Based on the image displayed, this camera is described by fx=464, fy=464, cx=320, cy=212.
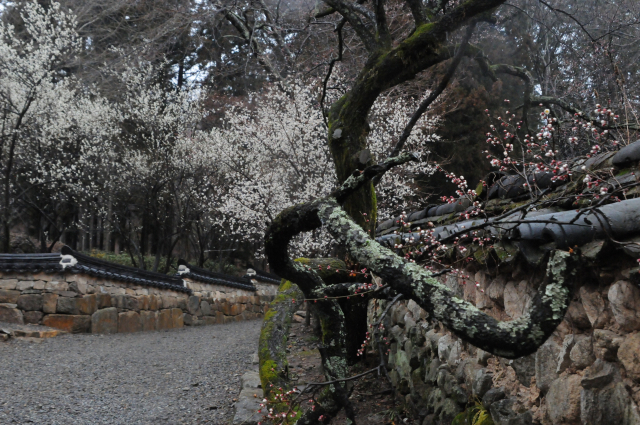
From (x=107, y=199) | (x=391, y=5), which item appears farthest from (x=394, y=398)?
(x=107, y=199)

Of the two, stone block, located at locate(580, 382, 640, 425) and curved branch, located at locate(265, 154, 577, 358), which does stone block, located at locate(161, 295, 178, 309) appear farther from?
stone block, located at locate(580, 382, 640, 425)

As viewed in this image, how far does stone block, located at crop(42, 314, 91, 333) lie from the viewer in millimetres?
7973

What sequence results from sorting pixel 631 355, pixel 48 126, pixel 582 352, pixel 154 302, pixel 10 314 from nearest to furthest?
pixel 631 355 < pixel 582 352 < pixel 10 314 < pixel 154 302 < pixel 48 126

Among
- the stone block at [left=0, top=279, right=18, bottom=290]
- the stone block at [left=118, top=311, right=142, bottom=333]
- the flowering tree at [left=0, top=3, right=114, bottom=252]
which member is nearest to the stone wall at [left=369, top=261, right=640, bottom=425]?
the stone block at [left=118, top=311, right=142, bottom=333]

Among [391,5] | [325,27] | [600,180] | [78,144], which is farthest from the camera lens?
[78,144]

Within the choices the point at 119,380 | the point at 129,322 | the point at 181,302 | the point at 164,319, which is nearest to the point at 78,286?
the point at 129,322

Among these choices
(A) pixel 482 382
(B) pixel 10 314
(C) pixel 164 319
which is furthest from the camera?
(C) pixel 164 319

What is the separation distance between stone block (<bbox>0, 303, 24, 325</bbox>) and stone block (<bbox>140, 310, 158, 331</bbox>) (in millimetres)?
2228

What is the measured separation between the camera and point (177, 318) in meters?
10.7

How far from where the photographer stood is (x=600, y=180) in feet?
7.09

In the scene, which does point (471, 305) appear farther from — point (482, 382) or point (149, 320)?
point (149, 320)

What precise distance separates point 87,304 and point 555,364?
8216 millimetres

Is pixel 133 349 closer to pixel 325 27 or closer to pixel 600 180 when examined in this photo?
pixel 600 180

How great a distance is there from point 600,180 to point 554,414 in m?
1.07
